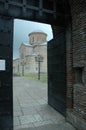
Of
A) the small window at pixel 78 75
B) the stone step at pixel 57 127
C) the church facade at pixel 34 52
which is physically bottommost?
the stone step at pixel 57 127

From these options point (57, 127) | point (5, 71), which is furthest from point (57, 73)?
point (5, 71)

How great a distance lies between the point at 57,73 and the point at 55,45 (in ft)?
3.16

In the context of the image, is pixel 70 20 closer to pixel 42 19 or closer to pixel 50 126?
pixel 42 19

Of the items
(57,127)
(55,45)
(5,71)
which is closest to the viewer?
(5,71)

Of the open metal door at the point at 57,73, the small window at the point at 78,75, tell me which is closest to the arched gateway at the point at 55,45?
the open metal door at the point at 57,73

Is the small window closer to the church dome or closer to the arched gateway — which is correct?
the arched gateway

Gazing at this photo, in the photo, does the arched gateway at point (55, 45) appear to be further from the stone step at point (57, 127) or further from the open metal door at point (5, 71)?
the stone step at point (57, 127)

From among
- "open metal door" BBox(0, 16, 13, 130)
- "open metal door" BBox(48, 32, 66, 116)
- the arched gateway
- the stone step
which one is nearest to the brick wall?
the arched gateway

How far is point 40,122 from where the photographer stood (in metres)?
4.20

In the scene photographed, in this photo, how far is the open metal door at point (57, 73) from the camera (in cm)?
457

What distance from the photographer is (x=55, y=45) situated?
518 cm

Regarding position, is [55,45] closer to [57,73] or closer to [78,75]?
[57,73]

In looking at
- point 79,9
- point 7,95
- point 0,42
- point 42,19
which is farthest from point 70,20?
point 7,95

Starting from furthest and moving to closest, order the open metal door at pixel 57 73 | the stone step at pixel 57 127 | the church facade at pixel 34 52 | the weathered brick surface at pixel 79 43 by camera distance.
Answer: the church facade at pixel 34 52
the open metal door at pixel 57 73
the stone step at pixel 57 127
the weathered brick surface at pixel 79 43
